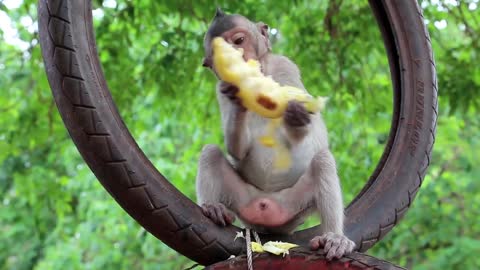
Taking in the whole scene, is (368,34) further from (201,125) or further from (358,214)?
(358,214)

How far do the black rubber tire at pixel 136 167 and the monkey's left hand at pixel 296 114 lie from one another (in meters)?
0.41

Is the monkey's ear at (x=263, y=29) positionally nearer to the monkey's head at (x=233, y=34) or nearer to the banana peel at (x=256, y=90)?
the monkey's head at (x=233, y=34)

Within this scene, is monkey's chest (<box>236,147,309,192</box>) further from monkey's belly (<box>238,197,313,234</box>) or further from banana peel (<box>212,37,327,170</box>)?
banana peel (<box>212,37,327,170</box>)

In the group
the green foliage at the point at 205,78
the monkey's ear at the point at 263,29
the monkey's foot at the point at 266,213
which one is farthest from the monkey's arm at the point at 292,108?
the green foliage at the point at 205,78

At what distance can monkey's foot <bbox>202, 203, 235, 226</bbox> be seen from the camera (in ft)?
7.50

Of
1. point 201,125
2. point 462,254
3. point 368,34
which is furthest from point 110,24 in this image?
point 462,254

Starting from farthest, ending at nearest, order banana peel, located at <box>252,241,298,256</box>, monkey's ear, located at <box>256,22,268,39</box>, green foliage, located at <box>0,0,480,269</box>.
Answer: green foliage, located at <box>0,0,480,269</box> → monkey's ear, located at <box>256,22,268,39</box> → banana peel, located at <box>252,241,298,256</box>

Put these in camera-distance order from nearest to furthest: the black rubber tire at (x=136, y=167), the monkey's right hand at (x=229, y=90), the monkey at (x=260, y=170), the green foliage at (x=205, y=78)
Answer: the black rubber tire at (x=136, y=167), the monkey's right hand at (x=229, y=90), the monkey at (x=260, y=170), the green foliage at (x=205, y=78)

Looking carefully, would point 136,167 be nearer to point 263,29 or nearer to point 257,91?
point 257,91

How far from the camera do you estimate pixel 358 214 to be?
2.51 meters

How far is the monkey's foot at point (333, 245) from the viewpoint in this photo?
213 centimetres

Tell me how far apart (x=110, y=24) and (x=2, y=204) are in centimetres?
465

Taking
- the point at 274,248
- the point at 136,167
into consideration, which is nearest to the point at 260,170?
the point at 274,248

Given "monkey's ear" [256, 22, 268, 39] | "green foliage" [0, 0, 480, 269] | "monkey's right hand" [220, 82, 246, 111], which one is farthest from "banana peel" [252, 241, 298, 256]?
"green foliage" [0, 0, 480, 269]
